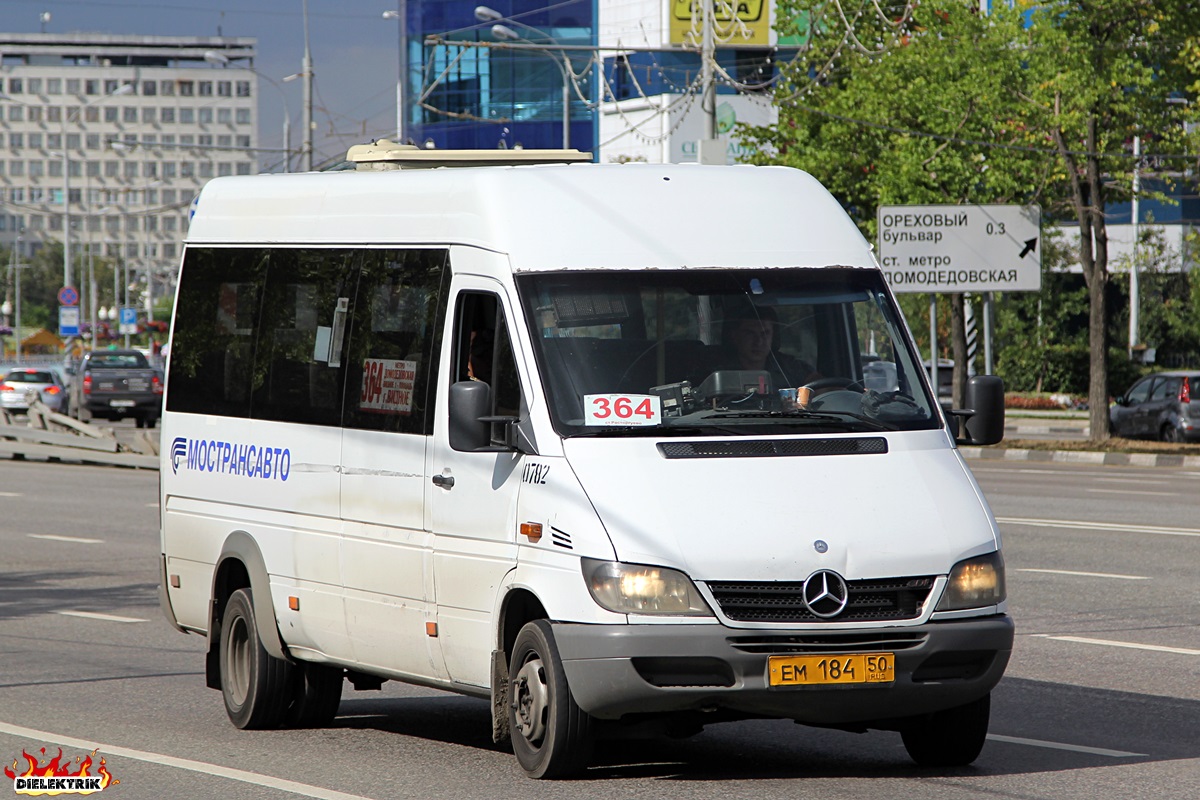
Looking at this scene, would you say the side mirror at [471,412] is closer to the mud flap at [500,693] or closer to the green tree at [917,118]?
the mud flap at [500,693]

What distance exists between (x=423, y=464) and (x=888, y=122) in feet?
108

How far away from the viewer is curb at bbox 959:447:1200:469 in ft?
105

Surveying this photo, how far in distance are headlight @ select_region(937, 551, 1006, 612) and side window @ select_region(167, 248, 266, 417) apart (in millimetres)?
3840

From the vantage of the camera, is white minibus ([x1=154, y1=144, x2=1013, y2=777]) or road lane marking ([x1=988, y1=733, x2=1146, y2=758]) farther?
road lane marking ([x1=988, y1=733, x2=1146, y2=758])

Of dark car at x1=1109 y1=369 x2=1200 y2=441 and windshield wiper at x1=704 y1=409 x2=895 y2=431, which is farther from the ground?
windshield wiper at x1=704 y1=409 x2=895 y2=431

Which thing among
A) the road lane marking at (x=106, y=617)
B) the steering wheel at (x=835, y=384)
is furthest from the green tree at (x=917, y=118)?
the steering wheel at (x=835, y=384)

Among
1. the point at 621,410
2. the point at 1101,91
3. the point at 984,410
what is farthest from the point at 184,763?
the point at 1101,91

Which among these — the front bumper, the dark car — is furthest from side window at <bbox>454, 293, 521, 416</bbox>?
the dark car

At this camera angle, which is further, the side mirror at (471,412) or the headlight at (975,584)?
the side mirror at (471,412)

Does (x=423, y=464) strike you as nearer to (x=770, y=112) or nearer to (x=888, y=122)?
(x=888, y=122)

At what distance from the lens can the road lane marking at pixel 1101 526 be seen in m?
18.0

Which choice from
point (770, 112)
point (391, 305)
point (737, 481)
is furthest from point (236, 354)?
point (770, 112)

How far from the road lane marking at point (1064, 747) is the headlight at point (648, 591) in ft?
6.68

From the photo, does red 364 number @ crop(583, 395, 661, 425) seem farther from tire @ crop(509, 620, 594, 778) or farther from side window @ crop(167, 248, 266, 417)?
side window @ crop(167, 248, 266, 417)
